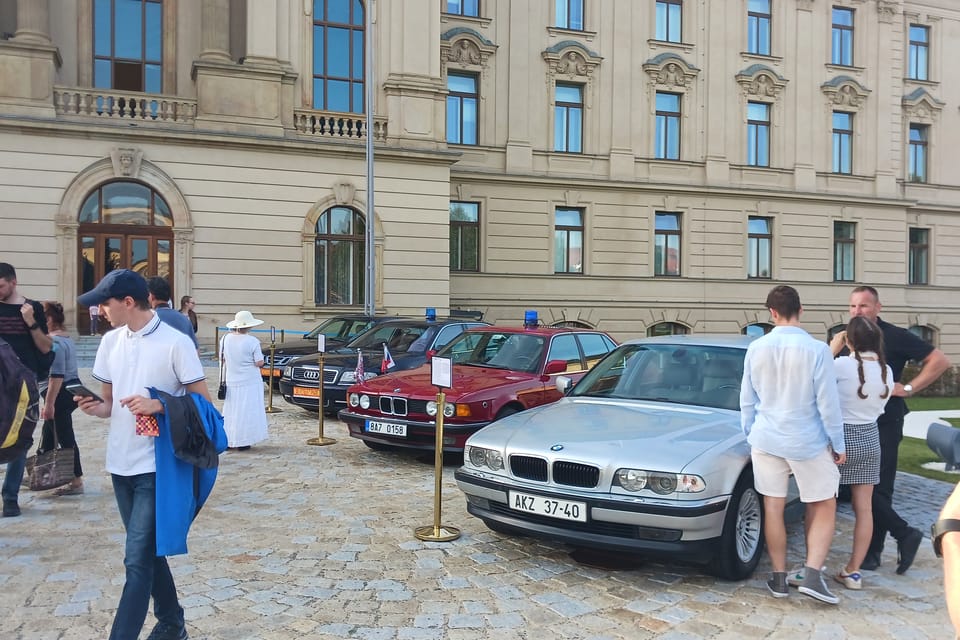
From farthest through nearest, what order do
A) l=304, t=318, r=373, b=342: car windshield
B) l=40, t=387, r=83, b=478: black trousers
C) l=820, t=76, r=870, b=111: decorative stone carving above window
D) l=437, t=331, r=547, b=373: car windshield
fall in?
1. l=820, t=76, r=870, b=111: decorative stone carving above window
2. l=304, t=318, r=373, b=342: car windshield
3. l=437, t=331, r=547, b=373: car windshield
4. l=40, t=387, r=83, b=478: black trousers

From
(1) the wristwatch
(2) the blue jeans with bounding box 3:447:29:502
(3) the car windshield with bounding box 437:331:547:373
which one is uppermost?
(1) the wristwatch

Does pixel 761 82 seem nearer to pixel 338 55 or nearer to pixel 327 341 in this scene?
pixel 338 55

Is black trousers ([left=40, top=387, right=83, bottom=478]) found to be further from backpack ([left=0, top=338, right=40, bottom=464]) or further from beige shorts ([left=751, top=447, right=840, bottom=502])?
beige shorts ([left=751, top=447, right=840, bottom=502])

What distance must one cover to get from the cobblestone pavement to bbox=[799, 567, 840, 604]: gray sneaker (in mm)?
76

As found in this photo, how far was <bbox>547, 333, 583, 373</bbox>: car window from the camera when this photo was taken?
8719 millimetres

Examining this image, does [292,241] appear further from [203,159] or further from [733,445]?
[733,445]

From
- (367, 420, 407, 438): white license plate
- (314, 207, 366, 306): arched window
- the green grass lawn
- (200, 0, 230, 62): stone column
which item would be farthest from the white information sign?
(200, 0, 230, 62): stone column

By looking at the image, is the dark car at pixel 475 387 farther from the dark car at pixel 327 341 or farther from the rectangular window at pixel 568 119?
the rectangular window at pixel 568 119

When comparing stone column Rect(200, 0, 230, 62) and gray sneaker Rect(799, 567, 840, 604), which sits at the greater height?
stone column Rect(200, 0, 230, 62)

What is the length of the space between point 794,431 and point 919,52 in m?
33.7

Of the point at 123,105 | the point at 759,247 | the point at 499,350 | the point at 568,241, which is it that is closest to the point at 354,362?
the point at 499,350

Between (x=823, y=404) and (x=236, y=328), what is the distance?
263 inches

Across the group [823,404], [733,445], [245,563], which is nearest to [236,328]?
[245,563]

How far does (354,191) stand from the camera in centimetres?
2150
